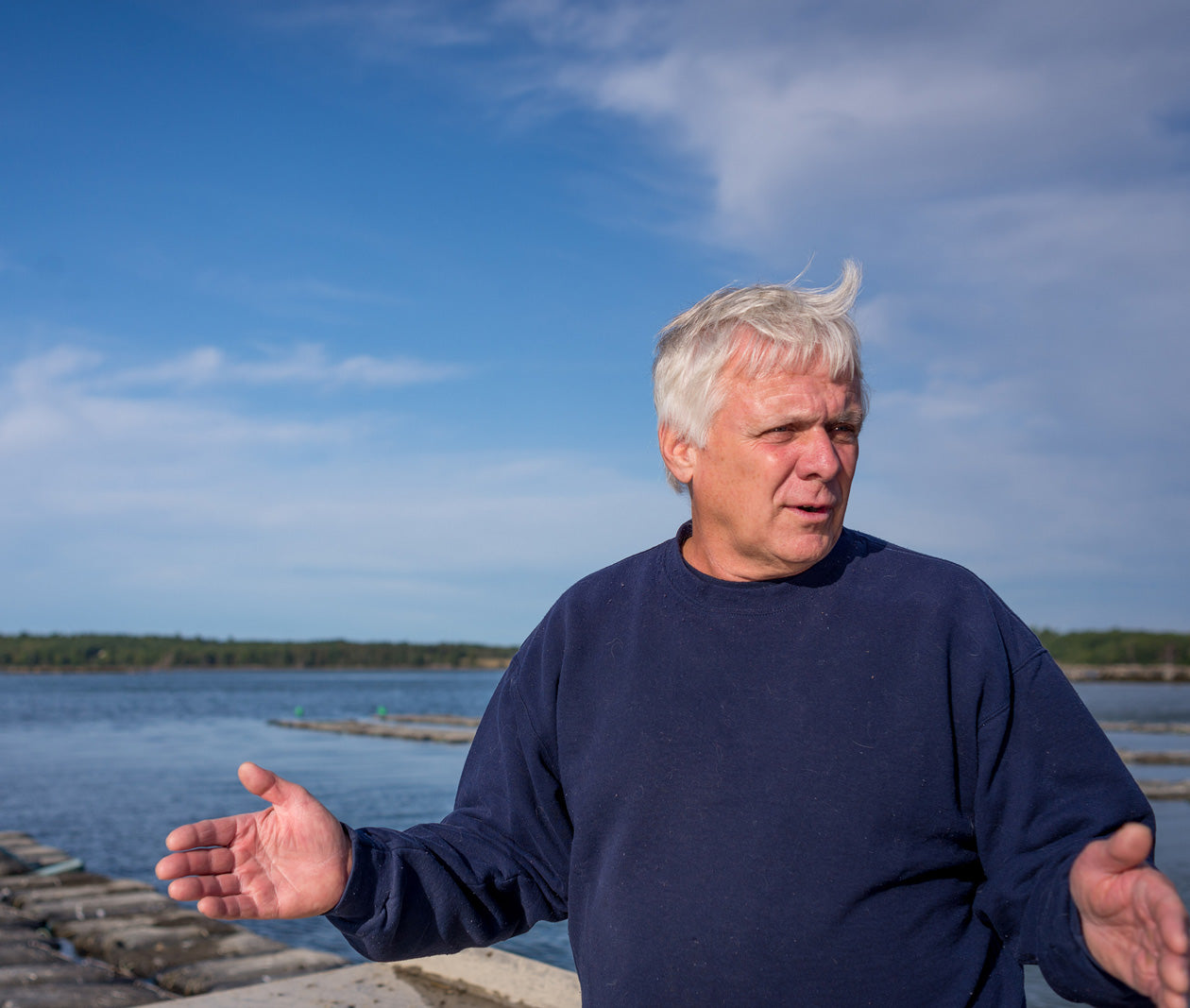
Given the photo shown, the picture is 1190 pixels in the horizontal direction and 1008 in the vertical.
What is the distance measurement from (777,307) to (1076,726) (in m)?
0.91

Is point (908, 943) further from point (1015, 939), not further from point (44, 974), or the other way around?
point (44, 974)

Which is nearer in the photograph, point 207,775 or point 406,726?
point 207,775

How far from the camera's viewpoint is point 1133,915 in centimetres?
140

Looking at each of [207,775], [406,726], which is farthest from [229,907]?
[406,726]

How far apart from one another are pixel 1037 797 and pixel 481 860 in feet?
3.46

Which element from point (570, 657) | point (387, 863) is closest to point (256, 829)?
point (387, 863)

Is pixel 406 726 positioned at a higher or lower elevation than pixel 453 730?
lower

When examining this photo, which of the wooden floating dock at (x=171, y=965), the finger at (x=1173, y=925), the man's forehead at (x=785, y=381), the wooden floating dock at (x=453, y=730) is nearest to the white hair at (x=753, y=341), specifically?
the man's forehead at (x=785, y=381)

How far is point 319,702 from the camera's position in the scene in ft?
223

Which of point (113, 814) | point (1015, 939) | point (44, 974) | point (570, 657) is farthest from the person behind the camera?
point (113, 814)

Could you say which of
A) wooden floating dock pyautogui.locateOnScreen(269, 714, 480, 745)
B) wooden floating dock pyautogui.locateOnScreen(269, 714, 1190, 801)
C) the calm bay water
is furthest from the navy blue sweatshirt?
wooden floating dock pyautogui.locateOnScreen(269, 714, 480, 745)

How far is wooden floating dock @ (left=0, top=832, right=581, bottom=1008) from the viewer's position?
409cm

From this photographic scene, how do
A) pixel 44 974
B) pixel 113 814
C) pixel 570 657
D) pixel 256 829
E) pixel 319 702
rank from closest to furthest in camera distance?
pixel 256 829 < pixel 570 657 < pixel 44 974 < pixel 113 814 < pixel 319 702

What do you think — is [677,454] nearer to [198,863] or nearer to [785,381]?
[785,381]
